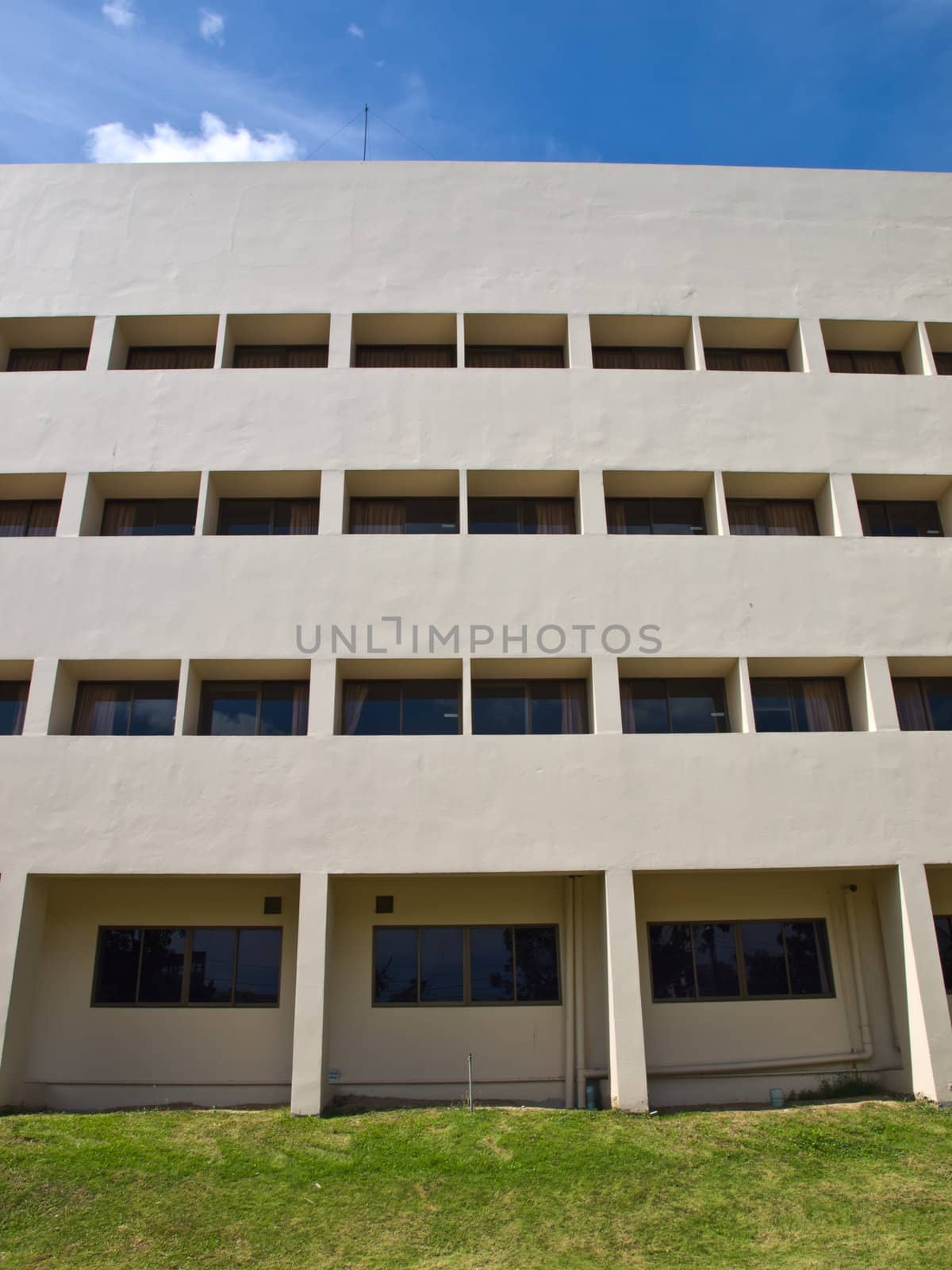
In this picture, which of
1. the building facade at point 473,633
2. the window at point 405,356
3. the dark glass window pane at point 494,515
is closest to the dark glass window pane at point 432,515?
the building facade at point 473,633

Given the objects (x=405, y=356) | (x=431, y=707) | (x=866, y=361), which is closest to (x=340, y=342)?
(x=405, y=356)

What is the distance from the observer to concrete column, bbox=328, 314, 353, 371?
698 inches

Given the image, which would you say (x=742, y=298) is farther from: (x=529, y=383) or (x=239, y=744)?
(x=239, y=744)

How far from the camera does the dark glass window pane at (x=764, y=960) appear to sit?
15.8m

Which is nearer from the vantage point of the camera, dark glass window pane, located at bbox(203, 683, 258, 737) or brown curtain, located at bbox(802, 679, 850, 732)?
dark glass window pane, located at bbox(203, 683, 258, 737)

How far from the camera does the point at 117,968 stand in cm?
1559

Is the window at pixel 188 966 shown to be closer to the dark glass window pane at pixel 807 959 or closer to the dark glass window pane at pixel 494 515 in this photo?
the dark glass window pane at pixel 494 515

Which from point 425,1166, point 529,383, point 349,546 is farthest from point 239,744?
point 529,383

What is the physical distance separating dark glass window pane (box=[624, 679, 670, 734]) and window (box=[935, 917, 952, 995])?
5.81 metres

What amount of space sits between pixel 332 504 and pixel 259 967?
8130mm

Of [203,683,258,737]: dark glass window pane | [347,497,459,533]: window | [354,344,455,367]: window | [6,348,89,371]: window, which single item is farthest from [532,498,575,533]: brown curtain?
[6,348,89,371]: window

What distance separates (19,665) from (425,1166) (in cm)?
1050

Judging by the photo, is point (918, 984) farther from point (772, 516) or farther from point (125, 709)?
point (125, 709)

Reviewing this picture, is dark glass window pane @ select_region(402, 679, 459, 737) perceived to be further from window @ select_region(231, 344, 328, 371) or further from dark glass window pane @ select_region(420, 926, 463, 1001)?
window @ select_region(231, 344, 328, 371)
